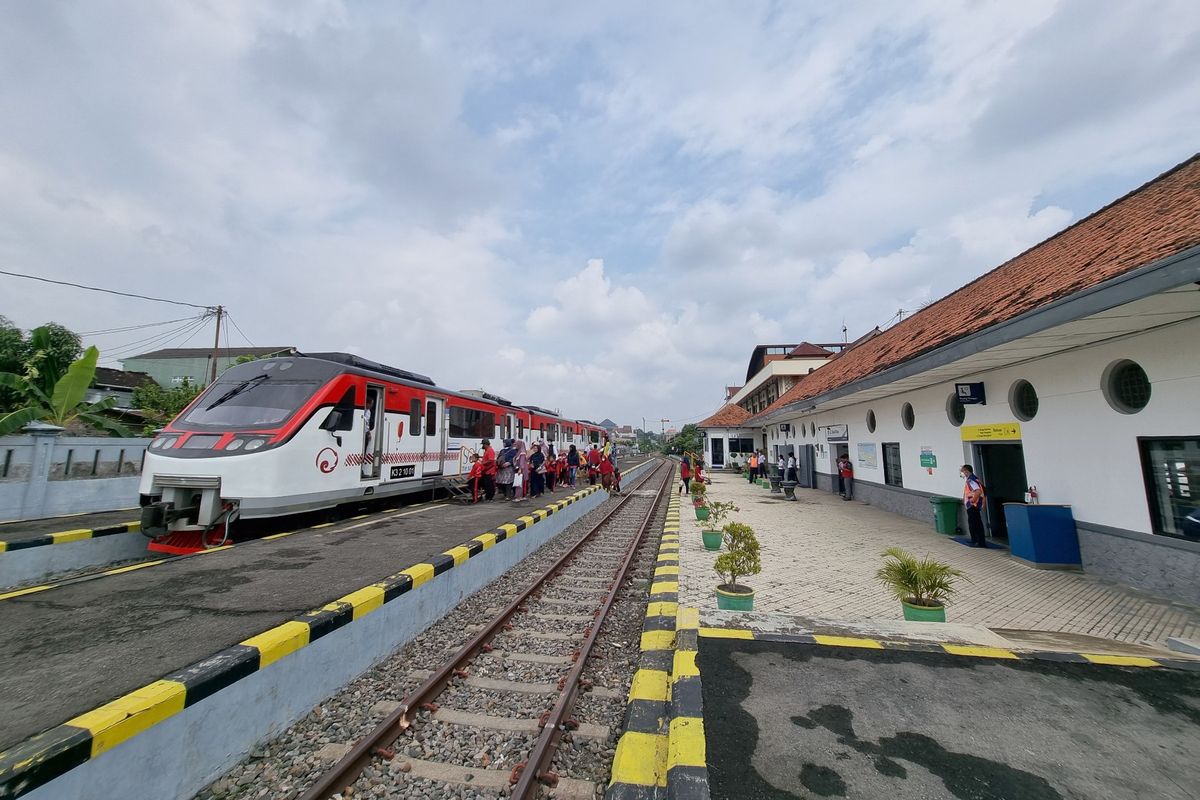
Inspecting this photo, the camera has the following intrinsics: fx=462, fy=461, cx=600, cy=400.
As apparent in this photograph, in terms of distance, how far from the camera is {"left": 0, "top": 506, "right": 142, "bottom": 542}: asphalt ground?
20.9 ft

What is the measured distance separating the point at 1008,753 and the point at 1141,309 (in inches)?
197

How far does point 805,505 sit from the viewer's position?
13578 mm

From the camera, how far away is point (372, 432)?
342 inches

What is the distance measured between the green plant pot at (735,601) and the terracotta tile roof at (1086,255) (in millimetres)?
4700

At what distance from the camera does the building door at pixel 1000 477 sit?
28.2ft

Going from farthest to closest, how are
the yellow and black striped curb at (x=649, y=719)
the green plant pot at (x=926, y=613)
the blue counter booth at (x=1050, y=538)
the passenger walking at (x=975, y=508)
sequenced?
the passenger walking at (x=975, y=508), the blue counter booth at (x=1050, y=538), the green plant pot at (x=926, y=613), the yellow and black striped curb at (x=649, y=719)

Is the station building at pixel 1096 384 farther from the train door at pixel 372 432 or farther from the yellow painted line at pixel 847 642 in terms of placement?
the train door at pixel 372 432

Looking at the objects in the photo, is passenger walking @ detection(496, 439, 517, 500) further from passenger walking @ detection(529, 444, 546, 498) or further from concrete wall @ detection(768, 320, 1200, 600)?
concrete wall @ detection(768, 320, 1200, 600)

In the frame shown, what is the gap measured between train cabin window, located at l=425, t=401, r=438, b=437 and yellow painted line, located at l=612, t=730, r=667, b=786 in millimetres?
8822

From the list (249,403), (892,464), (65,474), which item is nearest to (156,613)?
(249,403)

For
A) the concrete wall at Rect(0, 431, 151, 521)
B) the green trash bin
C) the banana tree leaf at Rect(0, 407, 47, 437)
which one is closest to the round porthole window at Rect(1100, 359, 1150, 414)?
the green trash bin

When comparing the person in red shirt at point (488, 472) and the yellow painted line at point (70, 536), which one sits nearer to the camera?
the yellow painted line at point (70, 536)

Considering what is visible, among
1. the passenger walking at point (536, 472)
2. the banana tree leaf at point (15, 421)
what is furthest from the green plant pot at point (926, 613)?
the banana tree leaf at point (15, 421)

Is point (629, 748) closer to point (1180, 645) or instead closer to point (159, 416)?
point (1180, 645)
